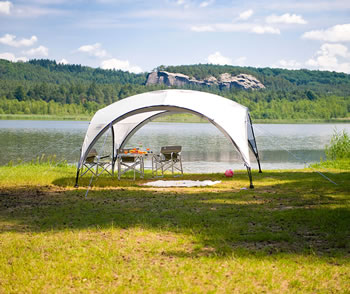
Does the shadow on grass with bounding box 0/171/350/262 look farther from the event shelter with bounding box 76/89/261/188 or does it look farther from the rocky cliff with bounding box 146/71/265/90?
the rocky cliff with bounding box 146/71/265/90

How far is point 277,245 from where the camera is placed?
3.99 metres

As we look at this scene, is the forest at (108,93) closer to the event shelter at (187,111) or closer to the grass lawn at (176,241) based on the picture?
the event shelter at (187,111)

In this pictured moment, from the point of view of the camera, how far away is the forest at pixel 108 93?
65250 mm

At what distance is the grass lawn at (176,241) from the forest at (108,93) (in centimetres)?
5710

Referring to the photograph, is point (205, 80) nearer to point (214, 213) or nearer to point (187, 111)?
point (187, 111)

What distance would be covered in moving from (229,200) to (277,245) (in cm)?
222

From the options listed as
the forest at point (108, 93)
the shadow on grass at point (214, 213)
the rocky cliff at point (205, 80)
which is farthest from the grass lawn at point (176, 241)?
the rocky cliff at point (205, 80)

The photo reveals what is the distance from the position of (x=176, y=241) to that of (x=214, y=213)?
4.16ft

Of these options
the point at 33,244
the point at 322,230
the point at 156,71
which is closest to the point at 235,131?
the point at 322,230

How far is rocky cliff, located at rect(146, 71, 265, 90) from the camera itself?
112938 mm

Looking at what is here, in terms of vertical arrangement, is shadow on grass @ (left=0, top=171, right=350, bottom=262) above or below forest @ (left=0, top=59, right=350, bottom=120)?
below

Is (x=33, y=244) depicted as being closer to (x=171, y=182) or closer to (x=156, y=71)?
(x=171, y=182)

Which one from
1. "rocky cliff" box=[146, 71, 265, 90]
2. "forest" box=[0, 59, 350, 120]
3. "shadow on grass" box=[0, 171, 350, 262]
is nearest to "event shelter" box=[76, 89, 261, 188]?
"shadow on grass" box=[0, 171, 350, 262]

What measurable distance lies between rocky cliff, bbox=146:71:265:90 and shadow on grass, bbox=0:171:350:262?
106 metres
